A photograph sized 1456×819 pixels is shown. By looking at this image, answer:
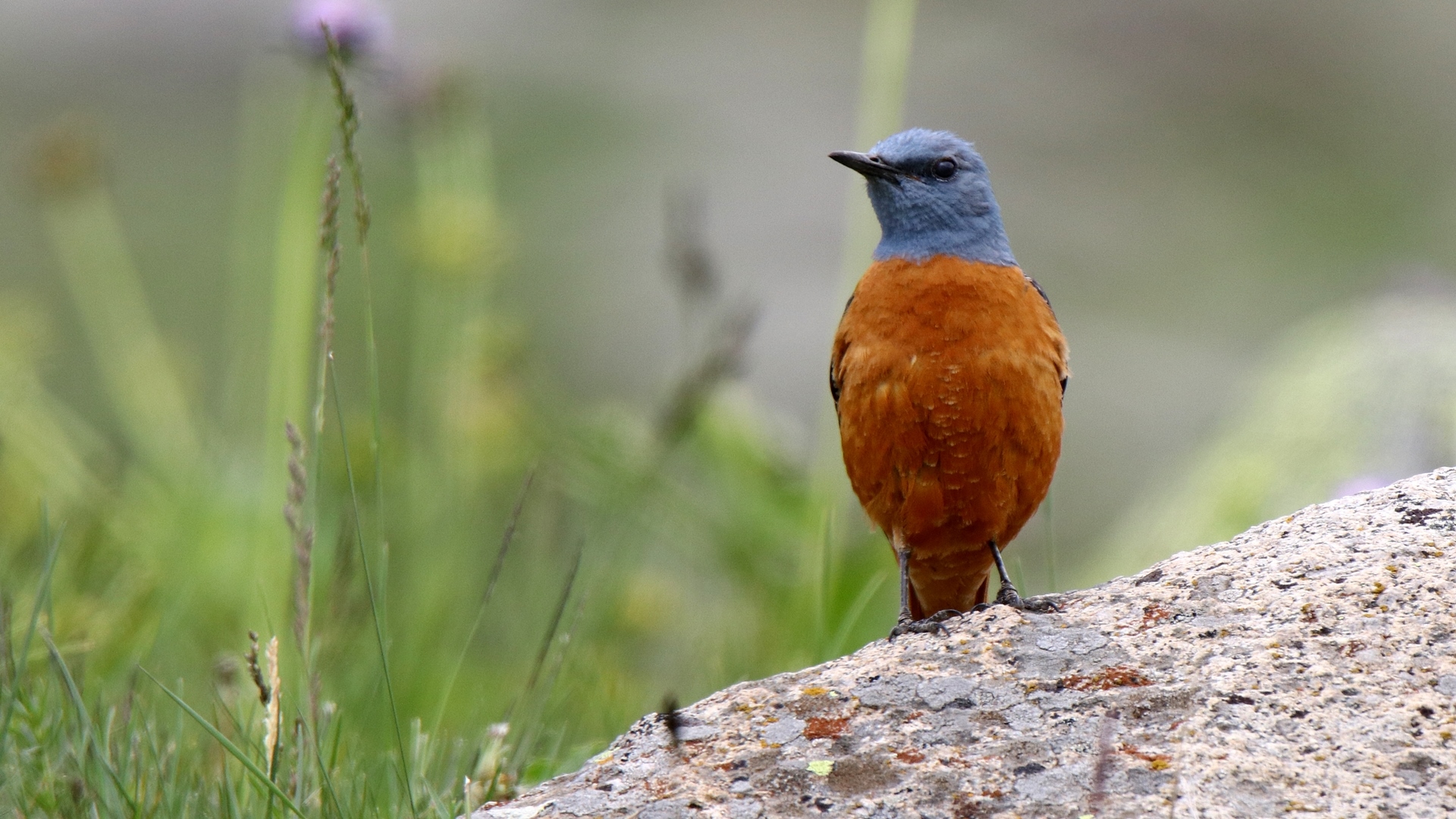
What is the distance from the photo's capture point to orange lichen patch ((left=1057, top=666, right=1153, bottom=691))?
258 centimetres

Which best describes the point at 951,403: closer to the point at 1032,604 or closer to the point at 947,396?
the point at 947,396

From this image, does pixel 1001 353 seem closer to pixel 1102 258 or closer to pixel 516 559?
pixel 516 559

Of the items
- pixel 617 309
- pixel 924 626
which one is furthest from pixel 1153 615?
pixel 617 309

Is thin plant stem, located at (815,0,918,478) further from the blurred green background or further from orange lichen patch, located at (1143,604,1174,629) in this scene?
orange lichen patch, located at (1143,604,1174,629)

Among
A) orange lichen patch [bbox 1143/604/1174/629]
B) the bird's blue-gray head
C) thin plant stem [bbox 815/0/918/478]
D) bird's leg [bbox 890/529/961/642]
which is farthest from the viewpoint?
thin plant stem [bbox 815/0/918/478]

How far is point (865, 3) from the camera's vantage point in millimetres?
13547

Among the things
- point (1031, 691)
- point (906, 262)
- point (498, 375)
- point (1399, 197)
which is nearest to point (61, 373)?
point (498, 375)

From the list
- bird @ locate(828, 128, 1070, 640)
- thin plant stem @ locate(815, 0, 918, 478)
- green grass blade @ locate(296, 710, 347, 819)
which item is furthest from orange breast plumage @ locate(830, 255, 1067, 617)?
green grass blade @ locate(296, 710, 347, 819)

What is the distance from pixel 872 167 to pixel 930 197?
21cm

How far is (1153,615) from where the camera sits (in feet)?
9.24

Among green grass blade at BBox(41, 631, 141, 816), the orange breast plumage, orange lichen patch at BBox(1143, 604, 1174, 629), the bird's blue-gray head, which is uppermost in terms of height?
the bird's blue-gray head

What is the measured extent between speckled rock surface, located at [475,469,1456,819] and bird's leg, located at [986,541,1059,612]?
0.30ft

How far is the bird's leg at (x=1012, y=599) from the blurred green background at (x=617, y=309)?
1.27ft

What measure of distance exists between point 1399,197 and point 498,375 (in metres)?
8.24
